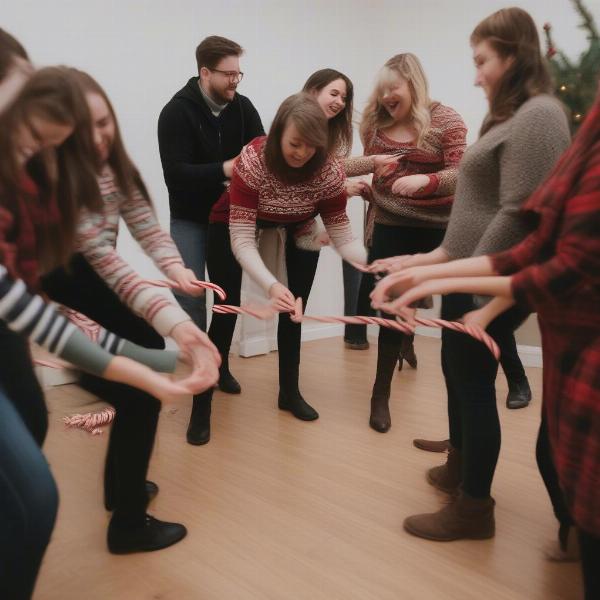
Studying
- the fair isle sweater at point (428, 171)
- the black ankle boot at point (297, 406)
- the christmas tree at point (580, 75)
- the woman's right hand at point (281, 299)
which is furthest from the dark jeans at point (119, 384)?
the christmas tree at point (580, 75)

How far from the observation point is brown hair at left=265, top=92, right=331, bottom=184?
5.91 feet

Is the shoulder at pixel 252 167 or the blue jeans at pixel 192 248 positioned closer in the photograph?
the shoulder at pixel 252 167

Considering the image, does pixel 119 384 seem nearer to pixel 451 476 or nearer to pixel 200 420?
pixel 200 420

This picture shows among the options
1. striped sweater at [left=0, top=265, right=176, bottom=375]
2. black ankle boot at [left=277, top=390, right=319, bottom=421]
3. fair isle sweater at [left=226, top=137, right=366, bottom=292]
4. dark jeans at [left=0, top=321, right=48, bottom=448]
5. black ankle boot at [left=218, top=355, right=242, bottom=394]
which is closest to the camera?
striped sweater at [left=0, top=265, right=176, bottom=375]

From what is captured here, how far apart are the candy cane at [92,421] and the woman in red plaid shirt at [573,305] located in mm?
1587

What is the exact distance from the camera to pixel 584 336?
3.17ft

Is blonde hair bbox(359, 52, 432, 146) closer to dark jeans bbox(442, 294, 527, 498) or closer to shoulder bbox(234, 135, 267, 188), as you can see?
shoulder bbox(234, 135, 267, 188)

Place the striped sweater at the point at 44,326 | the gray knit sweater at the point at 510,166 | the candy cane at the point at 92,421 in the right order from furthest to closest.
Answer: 1. the candy cane at the point at 92,421
2. the gray knit sweater at the point at 510,166
3. the striped sweater at the point at 44,326

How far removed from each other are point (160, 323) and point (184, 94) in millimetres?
1453

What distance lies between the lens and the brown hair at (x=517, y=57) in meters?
1.33

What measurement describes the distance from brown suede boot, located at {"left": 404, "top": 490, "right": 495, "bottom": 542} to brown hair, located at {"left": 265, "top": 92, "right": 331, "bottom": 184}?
109 cm

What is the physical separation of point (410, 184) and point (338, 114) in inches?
22.0

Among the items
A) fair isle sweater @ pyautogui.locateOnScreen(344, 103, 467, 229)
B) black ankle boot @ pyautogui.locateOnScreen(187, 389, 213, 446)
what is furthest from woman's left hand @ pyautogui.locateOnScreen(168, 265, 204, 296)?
fair isle sweater @ pyautogui.locateOnScreen(344, 103, 467, 229)

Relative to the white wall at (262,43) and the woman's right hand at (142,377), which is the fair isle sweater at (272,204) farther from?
the white wall at (262,43)
